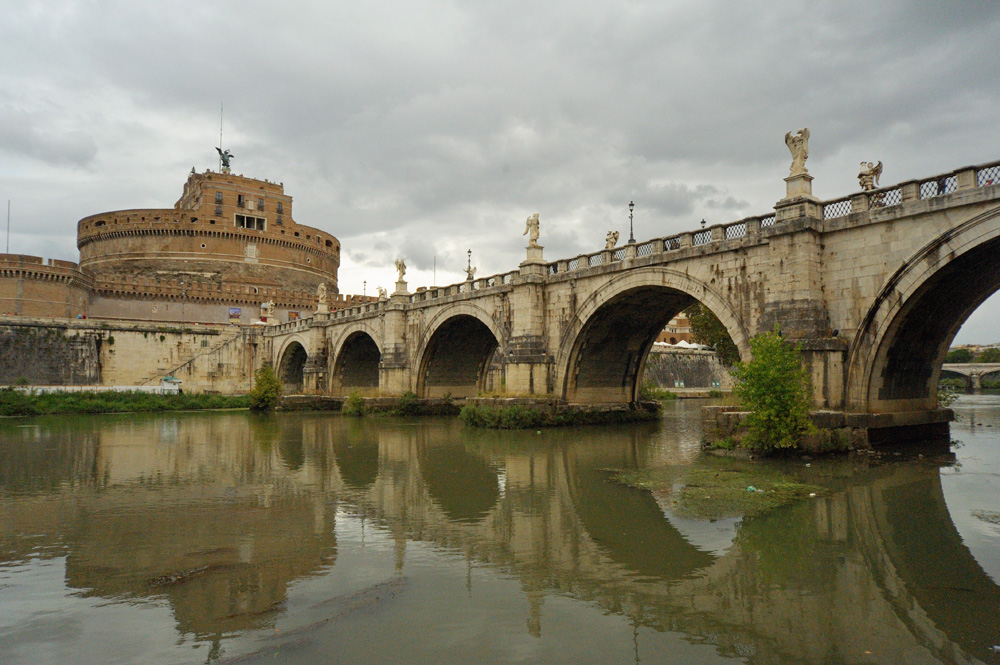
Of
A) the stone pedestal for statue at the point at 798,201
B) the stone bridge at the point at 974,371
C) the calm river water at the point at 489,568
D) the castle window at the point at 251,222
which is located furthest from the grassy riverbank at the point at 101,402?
the stone bridge at the point at 974,371

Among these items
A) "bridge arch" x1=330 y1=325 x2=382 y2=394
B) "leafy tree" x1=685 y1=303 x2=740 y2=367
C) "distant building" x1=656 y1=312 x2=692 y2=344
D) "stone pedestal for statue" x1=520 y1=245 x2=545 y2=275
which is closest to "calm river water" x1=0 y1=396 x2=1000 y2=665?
"stone pedestal for statue" x1=520 y1=245 x2=545 y2=275

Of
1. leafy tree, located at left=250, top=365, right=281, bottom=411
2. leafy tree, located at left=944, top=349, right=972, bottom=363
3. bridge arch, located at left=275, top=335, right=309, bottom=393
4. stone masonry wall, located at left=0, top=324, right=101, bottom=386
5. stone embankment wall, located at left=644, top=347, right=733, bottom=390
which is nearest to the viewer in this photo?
leafy tree, located at left=250, top=365, right=281, bottom=411

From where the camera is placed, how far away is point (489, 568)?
24.2 feet

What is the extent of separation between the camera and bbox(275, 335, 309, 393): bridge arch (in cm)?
5394

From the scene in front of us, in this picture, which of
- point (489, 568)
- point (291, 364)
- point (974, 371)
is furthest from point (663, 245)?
point (974, 371)

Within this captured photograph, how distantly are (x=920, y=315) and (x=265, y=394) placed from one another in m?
36.1

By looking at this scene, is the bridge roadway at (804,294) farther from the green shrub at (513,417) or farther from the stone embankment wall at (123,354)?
the stone embankment wall at (123,354)

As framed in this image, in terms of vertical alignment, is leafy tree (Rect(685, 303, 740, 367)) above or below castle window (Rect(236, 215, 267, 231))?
below

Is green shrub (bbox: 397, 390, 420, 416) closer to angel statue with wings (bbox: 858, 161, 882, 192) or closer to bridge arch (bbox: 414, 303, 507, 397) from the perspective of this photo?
bridge arch (bbox: 414, 303, 507, 397)

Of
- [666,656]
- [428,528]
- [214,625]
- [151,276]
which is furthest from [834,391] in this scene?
[151,276]

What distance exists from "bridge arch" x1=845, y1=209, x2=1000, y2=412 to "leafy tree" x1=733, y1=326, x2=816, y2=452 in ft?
6.95

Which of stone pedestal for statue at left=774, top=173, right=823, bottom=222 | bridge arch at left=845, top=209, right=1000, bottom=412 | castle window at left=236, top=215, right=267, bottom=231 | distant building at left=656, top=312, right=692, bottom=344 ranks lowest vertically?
bridge arch at left=845, top=209, right=1000, bottom=412

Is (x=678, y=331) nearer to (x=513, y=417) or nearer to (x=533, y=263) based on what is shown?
(x=533, y=263)

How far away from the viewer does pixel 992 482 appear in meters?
12.1
